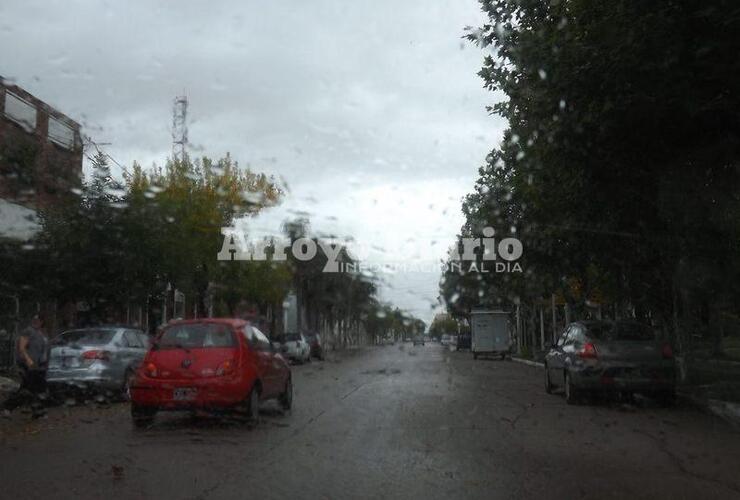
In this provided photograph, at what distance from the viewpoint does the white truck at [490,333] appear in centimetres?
4397

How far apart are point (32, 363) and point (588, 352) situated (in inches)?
361

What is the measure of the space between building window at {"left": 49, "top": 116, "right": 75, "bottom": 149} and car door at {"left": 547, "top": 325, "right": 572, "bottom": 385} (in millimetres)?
17286

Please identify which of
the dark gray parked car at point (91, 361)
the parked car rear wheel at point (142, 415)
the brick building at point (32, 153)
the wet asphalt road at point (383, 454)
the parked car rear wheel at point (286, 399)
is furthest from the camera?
the brick building at point (32, 153)

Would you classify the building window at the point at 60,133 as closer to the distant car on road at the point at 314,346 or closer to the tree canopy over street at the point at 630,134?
the tree canopy over street at the point at 630,134

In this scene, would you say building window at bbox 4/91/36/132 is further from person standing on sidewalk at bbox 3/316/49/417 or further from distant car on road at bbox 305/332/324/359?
distant car on road at bbox 305/332/324/359

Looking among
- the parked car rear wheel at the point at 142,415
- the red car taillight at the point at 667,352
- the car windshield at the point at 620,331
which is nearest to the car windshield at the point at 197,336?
the parked car rear wheel at the point at 142,415

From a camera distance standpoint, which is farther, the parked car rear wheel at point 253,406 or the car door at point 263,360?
the car door at point 263,360

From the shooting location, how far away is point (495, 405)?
14281mm

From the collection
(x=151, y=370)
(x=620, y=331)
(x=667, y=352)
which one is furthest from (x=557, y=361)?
(x=151, y=370)

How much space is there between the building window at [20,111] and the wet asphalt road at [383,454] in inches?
544

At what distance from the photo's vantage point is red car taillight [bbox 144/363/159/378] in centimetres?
1094

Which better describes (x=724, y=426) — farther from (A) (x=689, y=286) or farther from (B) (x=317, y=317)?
(B) (x=317, y=317)

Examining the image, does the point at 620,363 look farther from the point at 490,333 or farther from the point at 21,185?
the point at 490,333

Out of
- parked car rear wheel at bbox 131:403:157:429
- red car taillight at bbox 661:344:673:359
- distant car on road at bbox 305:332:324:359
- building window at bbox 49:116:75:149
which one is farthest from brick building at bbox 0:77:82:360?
distant car on road at bbox 305:332:324:359
